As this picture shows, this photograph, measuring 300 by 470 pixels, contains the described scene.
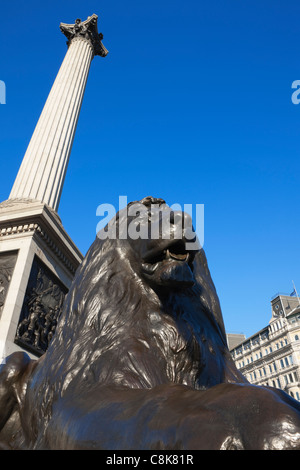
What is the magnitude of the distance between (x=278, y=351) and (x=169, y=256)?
4938cm

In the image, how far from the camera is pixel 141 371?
5.34ft

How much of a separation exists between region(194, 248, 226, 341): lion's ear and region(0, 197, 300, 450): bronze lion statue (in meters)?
0.01

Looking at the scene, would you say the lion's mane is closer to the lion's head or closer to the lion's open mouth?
the lion's head

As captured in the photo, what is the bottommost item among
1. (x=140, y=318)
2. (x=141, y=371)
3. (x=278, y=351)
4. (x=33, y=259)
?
(x=141, y=371)

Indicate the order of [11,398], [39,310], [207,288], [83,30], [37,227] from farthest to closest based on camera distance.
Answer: [83,30] → [37,227] → [39,310] → [207,288] → [11,398]

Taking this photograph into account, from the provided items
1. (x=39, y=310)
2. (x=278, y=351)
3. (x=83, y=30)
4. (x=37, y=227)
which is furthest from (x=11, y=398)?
(x=278, y=351)

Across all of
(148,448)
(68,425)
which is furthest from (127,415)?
(68,425)

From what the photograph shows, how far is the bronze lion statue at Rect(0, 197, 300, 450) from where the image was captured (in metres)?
0.86

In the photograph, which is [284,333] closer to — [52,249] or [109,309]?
[52,249]

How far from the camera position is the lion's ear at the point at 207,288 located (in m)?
2.45

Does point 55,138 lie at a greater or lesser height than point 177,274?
greater

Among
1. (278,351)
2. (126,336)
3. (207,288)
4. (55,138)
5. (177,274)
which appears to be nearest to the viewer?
(126,336)

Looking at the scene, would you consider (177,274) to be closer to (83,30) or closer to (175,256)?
(175,256)

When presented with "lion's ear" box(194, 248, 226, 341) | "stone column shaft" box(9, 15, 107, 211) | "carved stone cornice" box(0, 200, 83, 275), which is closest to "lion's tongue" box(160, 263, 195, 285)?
"lion's ear" box(194, 248, 226, 341)
